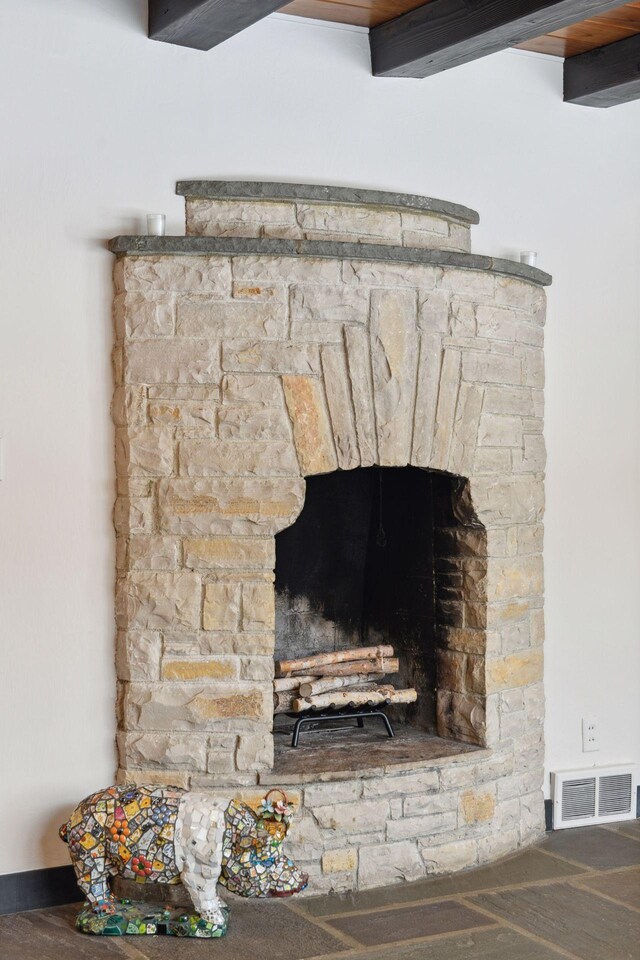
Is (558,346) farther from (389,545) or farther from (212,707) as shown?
(212,707)

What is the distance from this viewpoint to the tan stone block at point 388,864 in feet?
12.5

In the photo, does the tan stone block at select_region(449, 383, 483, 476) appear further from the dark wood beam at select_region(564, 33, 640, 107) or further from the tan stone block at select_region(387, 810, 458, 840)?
the dark wood beam at select_region(564, 33, 640, 107)

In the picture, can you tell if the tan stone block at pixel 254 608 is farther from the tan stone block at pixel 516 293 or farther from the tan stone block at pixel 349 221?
the tan stone block at pixel 516 293

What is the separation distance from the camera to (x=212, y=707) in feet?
12.0

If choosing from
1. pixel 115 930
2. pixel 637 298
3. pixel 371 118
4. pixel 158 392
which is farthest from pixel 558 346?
pixel 115 930

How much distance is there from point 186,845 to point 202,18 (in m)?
2.61

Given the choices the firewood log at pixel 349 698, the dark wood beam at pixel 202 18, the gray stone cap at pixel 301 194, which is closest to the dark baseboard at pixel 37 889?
the firewood log at pixel 349 698

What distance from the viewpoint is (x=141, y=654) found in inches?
144

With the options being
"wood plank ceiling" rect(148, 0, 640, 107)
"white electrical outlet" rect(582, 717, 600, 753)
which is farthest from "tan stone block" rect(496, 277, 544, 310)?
"white electrical outlet" rect(582, 717, 600, 753)

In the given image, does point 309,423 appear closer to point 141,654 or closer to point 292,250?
A: point 292,250

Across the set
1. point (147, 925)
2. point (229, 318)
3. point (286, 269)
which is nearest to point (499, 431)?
point (286, 269)

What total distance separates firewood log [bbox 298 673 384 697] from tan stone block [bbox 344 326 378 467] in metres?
0.95

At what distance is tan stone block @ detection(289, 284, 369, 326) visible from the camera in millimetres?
3758

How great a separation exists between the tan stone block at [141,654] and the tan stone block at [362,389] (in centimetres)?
96
